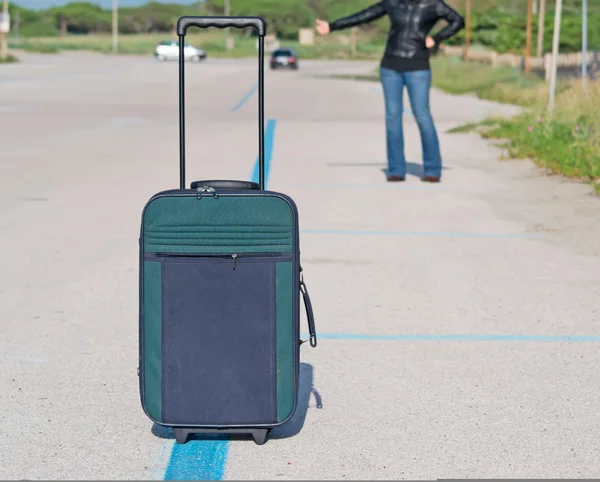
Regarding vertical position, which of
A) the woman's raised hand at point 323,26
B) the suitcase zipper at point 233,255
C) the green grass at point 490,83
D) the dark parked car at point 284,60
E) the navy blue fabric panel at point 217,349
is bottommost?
the dark parked car at point 284,60

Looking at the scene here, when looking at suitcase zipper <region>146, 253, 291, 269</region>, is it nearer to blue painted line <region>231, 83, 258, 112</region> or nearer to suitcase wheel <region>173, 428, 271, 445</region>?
suitcase wheel <region>173, 428, 271, 445</region>

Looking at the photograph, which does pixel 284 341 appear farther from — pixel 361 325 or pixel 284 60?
pixel 284 60

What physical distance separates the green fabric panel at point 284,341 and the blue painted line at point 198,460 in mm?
255

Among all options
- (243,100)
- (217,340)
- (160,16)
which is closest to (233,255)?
(217,340)

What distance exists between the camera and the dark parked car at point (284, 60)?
67750 mm

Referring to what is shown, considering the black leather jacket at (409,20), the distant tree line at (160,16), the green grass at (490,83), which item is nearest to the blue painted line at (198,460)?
the black leather jacket at (409,20)

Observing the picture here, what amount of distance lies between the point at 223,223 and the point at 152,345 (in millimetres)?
516

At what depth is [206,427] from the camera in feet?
15.9

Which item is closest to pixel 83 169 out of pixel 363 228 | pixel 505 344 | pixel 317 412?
pixel 363 228

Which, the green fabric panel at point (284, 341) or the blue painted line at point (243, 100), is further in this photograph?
the blue painted line at point (243, 100)

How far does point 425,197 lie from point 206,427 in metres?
7.90

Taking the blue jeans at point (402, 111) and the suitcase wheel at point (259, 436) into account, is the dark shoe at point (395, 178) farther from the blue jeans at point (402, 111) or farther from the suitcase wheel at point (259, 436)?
the suitcase wheel at point (259, 436)

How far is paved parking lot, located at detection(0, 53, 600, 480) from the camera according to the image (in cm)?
487

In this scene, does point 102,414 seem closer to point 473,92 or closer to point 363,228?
point 363,228
